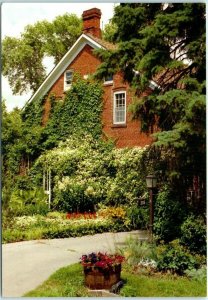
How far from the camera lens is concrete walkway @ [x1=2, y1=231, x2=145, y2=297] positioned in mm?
7679

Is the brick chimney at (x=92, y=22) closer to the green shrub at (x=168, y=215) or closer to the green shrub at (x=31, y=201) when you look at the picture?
the green shrub at (x=31, y=201)

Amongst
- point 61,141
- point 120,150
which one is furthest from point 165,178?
point 61,141

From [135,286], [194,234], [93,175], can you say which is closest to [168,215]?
[194,234]

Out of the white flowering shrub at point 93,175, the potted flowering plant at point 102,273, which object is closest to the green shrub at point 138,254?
the potted flowering plant at point 102,273

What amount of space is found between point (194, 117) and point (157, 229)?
3770 millimetres

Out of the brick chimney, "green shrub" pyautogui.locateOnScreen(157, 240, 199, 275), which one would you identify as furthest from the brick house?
"green shrub" pyautogui.locateOnScreen(157, 240, 199, 275)

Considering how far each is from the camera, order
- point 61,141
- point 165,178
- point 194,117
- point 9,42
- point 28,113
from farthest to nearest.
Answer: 1. point 9,42
2. point 28,113
3. point 61,141
4. point 165,178
5. point 194,117

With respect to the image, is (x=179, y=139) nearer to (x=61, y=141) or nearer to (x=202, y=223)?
(x=202, y=223)

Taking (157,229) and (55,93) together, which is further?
(55,93)

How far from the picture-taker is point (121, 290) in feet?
23.8

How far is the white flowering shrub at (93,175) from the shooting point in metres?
15.5

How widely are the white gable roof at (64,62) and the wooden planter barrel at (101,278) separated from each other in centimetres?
1175

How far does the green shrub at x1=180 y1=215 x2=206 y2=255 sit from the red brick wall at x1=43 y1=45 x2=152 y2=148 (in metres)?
6.17

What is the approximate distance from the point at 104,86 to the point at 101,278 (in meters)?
11.2
